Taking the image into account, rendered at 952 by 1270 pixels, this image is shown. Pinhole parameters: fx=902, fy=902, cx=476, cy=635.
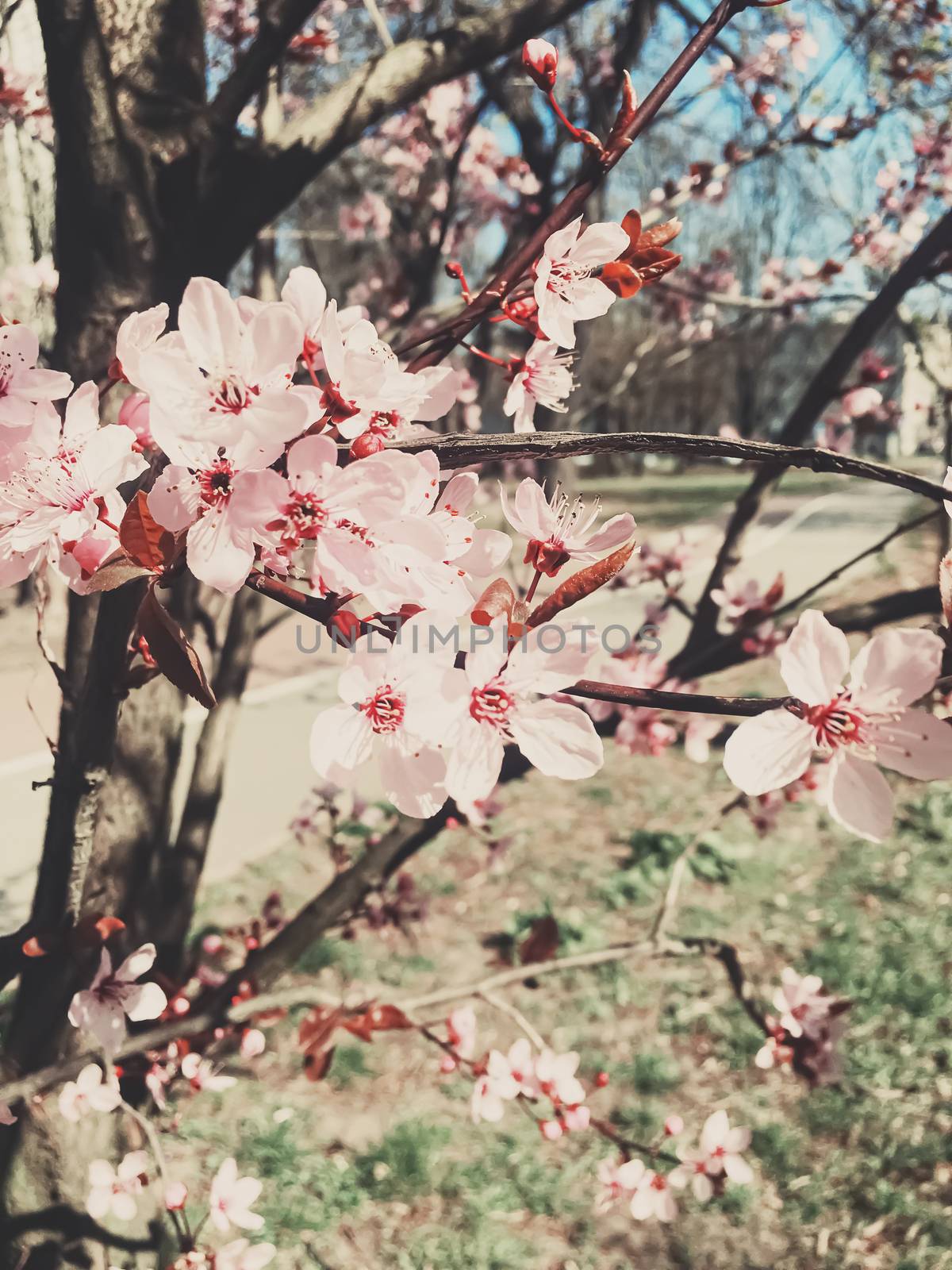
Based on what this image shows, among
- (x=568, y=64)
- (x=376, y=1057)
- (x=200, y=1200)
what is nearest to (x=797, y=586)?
(x=568, y=64)

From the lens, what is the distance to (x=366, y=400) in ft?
2.60

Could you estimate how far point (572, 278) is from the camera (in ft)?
3.37

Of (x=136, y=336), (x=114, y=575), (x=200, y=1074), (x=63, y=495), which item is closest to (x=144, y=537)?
(x=114, y=575)

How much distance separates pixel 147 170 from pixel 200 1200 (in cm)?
251

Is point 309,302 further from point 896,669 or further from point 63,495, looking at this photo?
point 896,669

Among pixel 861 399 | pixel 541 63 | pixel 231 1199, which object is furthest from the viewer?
pixel 861 399

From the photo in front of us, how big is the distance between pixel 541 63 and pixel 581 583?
2.48 ft

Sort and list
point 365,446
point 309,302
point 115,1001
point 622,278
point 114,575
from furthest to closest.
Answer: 1. point 115,1001
2. point 622,278
3. point 309,302
4. point 365,446
5. point 114,575

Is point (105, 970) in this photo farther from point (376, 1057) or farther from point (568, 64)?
point (568, 64)

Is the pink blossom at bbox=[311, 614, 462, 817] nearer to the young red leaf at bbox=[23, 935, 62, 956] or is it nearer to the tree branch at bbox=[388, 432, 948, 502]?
the tree branch at bbox=[388, 432, 948, 502]

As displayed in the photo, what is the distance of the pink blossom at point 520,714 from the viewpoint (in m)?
0.75

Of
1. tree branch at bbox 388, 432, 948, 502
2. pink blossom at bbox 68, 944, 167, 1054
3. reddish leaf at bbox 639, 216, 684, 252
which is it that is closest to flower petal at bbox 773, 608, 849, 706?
tree branch at bbox 388, 432, 948, 502

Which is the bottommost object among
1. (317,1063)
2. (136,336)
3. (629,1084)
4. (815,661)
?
(629,1084)

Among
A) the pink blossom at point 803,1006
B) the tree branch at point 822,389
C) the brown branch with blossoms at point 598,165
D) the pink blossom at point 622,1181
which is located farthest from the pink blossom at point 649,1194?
the brown branch with blossoms at point 598,165
